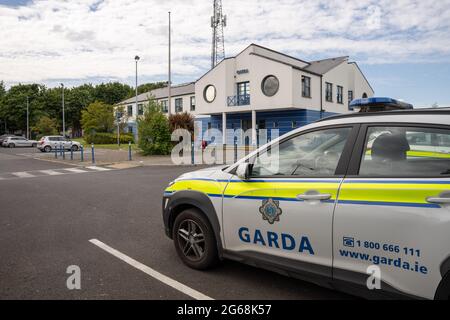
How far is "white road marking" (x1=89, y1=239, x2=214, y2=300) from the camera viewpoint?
12.1ft

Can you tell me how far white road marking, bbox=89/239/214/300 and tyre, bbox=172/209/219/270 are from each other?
1.30ft

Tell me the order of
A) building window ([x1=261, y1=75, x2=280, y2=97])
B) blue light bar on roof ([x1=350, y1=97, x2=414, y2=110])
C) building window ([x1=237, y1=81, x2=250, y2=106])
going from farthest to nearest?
1. building window ([x1=237, y1=81, x2=250, y2=106])
2. building window ([x1=261, y1=75, x2=280, y2=97])
3. blue light bar on roof ([x1=350, y1=97, x2=414, y2=110])

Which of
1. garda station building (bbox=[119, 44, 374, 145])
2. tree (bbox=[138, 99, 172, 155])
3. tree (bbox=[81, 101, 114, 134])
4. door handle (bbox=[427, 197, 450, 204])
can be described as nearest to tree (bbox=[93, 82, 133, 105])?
tree (bbox=[81, 101, 114, 134])

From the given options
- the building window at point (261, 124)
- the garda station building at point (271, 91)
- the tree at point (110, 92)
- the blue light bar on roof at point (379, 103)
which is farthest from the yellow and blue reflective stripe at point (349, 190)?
the tree at point (110, 92)

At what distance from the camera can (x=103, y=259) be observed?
188 inches

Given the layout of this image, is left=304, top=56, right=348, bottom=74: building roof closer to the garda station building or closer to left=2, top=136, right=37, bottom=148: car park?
the garda station building

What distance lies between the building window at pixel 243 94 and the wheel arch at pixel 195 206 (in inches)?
1140

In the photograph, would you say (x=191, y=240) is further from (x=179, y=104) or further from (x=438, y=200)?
(x=179, y=104)

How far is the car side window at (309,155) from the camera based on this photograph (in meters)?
3.32

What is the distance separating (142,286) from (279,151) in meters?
2.08

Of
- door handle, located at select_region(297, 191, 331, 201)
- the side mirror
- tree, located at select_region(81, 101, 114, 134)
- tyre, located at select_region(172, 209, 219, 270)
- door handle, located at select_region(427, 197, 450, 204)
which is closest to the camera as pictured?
door handle, located at select_region(427, 197, 450, 204)

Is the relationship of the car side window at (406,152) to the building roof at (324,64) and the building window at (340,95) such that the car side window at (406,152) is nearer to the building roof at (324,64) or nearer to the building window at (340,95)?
the building roof at (324,64)

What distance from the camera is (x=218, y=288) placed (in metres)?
3.83
